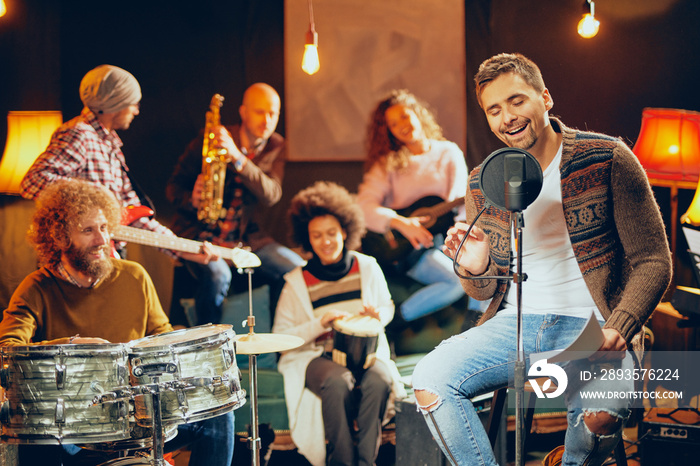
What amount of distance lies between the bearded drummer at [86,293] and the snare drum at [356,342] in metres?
0.85

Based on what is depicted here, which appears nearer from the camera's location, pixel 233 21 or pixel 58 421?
pixel 58 421

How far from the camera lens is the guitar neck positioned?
364 cm

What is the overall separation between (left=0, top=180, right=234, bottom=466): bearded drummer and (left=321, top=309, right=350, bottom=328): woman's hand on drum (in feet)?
3.16

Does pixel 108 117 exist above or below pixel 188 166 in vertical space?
above

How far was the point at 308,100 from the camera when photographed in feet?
12.8

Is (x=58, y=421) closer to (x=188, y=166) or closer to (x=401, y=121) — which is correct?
(x=188, y=166)

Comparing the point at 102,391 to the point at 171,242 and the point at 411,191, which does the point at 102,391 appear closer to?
the point at 171,242

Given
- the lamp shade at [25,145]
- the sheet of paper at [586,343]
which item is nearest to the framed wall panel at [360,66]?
the lamp shade at [25,145]

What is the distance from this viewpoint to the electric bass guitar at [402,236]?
3.95 meters

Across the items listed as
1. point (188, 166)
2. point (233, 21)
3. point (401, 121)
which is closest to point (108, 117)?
point (188, 166)

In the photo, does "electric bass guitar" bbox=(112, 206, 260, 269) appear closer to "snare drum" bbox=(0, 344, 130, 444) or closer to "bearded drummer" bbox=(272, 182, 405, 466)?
"bearded drummer" bbox=(272, 182, 405, 466)

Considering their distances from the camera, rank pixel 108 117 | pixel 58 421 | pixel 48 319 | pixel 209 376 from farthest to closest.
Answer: pixel 108 117 → pixel 48 319 → pixel 209 376 → pixel 58 421

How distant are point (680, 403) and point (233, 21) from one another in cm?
347

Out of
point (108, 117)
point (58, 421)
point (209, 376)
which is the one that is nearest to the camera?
point (58, 421)
